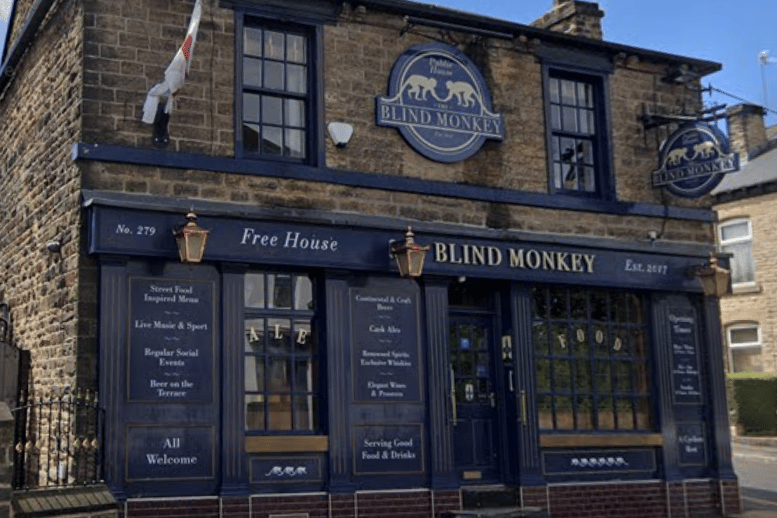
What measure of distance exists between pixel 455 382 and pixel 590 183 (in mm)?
3521

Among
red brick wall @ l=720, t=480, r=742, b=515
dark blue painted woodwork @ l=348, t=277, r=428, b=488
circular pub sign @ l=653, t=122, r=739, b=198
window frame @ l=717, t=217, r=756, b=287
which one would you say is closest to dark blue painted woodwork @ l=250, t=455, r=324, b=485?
dark blue painted woodwork @ l=348, t=277, r=428, b=488

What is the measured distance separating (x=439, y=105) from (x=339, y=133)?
5.15 ft

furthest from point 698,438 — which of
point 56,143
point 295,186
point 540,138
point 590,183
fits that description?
point 56,143

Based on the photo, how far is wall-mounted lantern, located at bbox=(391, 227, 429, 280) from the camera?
11555 millimetres

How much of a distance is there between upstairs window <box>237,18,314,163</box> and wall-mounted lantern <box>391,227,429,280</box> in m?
1.53

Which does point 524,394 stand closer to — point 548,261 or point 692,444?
point 548,261

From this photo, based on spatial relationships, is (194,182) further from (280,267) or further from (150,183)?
(280,267)

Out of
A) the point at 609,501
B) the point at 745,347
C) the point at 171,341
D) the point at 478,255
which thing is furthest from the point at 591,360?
the point at 745,347

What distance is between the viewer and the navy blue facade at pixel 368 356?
10.4 metres

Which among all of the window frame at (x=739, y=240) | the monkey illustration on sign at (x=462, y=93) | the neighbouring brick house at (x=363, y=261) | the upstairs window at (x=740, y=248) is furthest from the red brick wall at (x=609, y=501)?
the upstairs window at (x=740, y=248)

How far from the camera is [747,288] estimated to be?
2639 centimetres

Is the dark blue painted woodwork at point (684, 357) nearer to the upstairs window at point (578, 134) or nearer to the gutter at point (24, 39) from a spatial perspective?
the upstairs window at point (578, 134)

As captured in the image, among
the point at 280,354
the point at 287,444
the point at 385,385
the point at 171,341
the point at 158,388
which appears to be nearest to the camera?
the point at 158,388

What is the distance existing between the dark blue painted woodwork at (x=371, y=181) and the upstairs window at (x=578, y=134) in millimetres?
324
